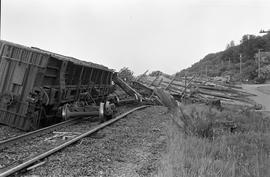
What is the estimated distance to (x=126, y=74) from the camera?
2586 centimetres

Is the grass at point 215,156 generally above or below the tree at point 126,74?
below

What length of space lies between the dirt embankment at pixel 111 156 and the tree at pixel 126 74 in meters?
15.4

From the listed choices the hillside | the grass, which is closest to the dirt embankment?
the grass

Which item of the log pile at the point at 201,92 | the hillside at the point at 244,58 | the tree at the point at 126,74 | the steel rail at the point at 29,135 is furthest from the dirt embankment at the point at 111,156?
the hillside at the point at 244,58

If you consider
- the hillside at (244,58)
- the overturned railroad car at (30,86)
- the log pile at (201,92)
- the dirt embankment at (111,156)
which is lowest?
the dirt embankment at (111,156)

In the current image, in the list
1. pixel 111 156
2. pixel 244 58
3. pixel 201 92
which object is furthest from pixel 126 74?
pixel 244 58

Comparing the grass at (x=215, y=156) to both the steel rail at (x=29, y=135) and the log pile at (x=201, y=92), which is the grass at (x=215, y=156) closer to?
the steel rail at (x=29, y=135)

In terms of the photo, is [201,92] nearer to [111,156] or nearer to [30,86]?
[30,86]

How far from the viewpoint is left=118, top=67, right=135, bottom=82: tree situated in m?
24.9

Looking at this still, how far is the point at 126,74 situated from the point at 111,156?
Result: 19485 mm

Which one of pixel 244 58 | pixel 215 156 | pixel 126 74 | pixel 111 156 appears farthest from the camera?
pixel 244 58

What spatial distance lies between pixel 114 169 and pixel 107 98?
41.1 feet

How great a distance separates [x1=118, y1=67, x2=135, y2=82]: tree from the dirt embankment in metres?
15.4

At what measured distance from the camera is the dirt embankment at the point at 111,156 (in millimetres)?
5414
